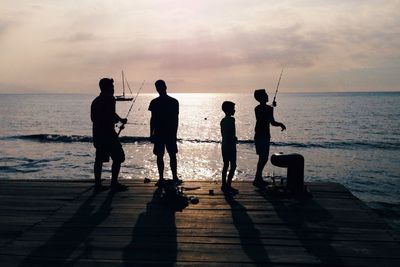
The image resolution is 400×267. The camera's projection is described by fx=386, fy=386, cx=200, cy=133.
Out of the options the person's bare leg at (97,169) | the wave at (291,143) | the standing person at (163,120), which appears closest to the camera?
the person's bare leg at (97,169)

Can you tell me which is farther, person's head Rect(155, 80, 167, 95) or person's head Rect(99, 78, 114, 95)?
person's head Rect(155, 80, 167, 95)

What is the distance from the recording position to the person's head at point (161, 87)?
7731 mm

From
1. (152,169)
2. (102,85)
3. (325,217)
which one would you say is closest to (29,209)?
(102,85)

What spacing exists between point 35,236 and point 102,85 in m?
3.10

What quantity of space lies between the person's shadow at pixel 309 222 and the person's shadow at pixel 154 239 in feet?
5.78

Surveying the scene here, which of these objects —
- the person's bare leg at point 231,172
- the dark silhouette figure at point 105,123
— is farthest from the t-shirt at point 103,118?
the person's bare leg at point 231,172

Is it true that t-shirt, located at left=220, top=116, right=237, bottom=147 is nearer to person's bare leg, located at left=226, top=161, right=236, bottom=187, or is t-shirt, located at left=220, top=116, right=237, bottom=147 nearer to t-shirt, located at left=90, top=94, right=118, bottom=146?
person's bare leg, located at left=226, top=161, right=236, bottom=187

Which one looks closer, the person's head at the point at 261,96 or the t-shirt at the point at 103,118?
the t-shirt at the point at 103,118

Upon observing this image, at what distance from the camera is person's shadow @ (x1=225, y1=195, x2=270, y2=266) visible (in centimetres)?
465

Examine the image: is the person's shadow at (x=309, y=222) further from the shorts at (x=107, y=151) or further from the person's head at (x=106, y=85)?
the person's head at (x=106, y=85)

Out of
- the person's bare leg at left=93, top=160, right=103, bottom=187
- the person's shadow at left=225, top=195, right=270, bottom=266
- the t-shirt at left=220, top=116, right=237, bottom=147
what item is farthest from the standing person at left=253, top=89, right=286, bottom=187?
the person's bare leg at left=93, top=160, right=103, bottom=187

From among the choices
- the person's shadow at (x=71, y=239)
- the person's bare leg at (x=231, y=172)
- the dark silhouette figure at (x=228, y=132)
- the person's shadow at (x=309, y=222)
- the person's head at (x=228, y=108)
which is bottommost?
the person's shadow at (x=309, y=222)

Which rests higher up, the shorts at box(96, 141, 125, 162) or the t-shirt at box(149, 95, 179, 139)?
the t-shirt at box(149, 95, 179, 139)

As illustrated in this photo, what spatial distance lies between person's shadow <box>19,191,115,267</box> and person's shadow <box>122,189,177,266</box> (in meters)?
0.58
